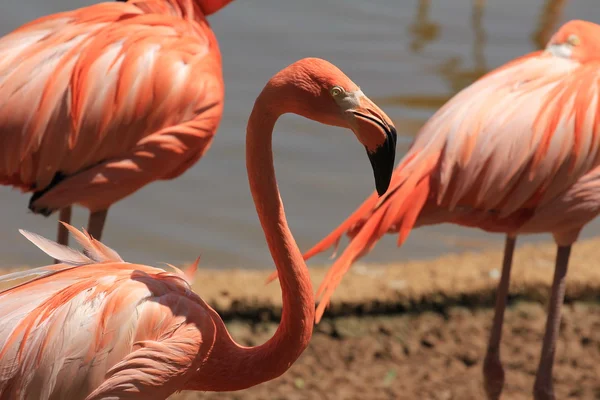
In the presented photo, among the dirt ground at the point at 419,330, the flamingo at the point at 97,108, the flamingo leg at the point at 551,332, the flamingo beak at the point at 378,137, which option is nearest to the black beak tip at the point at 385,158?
the flamingo beak at the point at 378,137

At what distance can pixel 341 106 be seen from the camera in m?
2.29

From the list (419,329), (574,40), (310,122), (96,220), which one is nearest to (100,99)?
(96,220)

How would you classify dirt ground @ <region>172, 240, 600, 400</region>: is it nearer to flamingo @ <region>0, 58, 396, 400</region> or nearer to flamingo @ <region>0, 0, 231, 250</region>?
flamingo @ <region>0, 0, 231, 250</region>

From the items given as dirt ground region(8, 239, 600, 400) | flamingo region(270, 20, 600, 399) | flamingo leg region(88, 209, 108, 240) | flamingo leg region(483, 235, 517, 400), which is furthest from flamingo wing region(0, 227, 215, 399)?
flamingo leg region(483, 235, 517, 400)

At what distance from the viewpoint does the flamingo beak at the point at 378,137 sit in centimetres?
225

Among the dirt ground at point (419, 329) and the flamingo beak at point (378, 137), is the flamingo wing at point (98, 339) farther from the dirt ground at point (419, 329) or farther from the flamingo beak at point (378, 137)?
the dirt ground at point (419, 329)

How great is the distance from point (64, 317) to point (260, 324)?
1.91m

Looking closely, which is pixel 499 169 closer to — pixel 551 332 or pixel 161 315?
pixel 551 332

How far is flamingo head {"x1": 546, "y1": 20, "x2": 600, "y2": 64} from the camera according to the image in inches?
140

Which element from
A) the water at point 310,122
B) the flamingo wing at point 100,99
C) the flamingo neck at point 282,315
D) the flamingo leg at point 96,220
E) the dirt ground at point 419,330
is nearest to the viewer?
the flamingo neck at point 282,315

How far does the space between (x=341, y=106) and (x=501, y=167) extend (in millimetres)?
1132

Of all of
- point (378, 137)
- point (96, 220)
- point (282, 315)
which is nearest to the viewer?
point (378, 137)

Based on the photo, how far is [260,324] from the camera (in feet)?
13.9

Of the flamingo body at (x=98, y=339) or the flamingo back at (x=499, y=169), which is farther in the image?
the flamingo back at (x=499, y=169)
